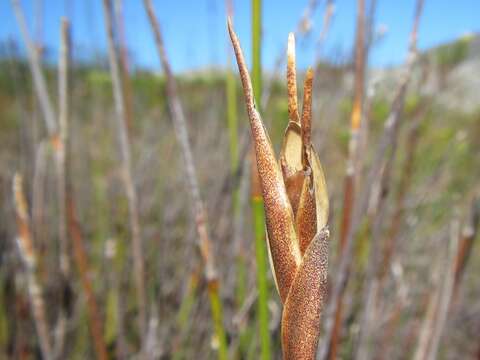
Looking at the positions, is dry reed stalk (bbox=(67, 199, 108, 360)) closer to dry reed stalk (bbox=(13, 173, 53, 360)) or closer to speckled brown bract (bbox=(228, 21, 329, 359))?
dry reed stalk (bbox=(13, 173, 53, 360))

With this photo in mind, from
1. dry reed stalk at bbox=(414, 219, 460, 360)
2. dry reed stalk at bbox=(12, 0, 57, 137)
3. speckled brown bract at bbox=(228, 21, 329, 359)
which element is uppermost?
dry reed stalk at bbox=(12, 0, 57, 137)

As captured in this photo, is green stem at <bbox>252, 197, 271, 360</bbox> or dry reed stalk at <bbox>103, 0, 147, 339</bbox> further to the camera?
dry reed stalk at <bbox>103, 0, 147, 339</bbox>

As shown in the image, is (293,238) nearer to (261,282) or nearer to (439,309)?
(261,282)

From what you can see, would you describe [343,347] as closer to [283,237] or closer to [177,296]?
[177,296]

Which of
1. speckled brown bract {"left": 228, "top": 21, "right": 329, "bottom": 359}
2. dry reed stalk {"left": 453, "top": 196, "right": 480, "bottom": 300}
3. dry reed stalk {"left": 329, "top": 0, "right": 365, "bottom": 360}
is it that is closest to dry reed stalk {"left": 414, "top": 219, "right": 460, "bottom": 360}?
dry reed stalk {"left": 453, "top": 196, "right": 480, "bottom": 300}

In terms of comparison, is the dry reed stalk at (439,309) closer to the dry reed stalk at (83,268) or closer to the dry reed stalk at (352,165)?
the dry reed stalk at (352,165)

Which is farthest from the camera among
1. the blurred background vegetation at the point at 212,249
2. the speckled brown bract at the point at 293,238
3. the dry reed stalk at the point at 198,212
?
the blurred background vegetation at the point at 212,249

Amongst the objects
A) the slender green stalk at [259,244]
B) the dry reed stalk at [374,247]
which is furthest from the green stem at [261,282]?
the dry reed stalk at [374,247]

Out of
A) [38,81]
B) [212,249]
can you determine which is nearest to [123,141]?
[38,81]

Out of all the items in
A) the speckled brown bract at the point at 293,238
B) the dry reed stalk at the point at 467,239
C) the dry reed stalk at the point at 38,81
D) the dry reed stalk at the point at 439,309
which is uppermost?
the dry reed stalk at the point at 38,81
